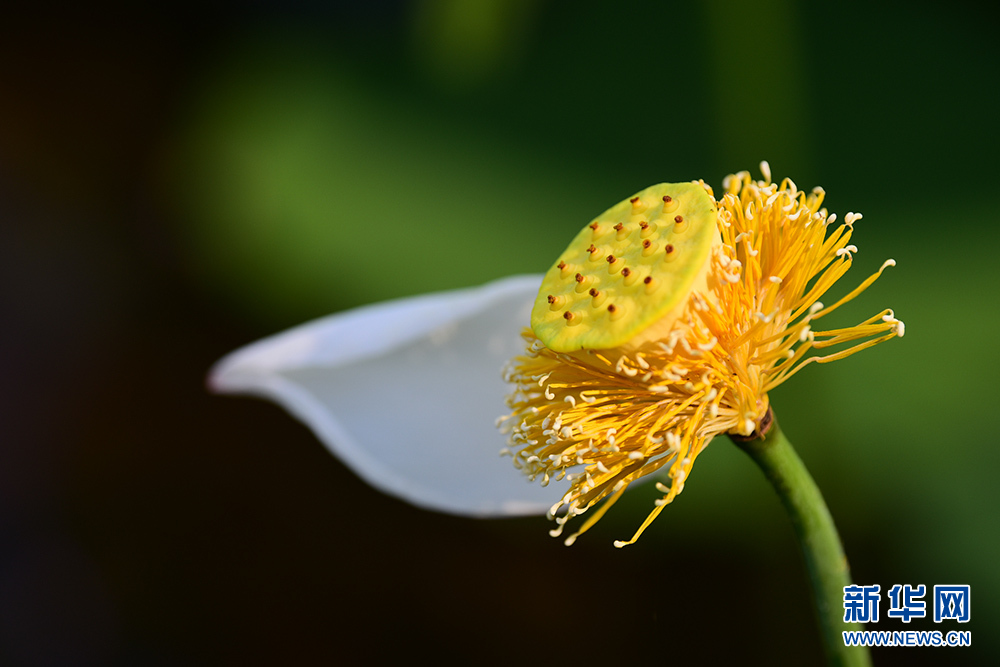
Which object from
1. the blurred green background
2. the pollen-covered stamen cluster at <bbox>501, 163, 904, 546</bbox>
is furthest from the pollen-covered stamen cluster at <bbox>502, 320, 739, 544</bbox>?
the blurred green background

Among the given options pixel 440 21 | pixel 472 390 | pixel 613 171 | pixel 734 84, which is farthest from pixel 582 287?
pixel 613 171

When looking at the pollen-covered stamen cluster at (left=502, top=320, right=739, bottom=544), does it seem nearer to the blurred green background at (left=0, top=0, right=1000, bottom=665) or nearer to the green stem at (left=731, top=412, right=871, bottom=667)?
the green stem at (left=731, top=412, right=871, bottom=667)

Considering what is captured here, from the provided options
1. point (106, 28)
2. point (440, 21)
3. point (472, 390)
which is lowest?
point (472, 390)

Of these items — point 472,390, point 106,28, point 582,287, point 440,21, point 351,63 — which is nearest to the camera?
point 582,287

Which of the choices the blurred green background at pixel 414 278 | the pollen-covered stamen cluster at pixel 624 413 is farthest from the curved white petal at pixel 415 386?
the blurred green background at pixel 414 278

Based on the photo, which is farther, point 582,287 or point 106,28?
point 106,28

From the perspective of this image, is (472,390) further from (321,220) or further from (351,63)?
(351,63)
